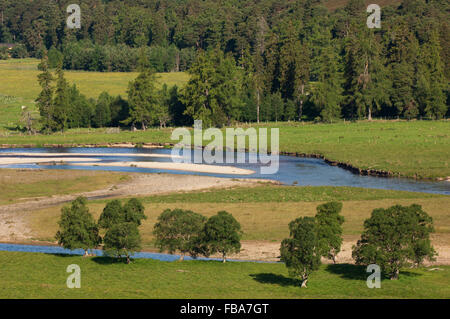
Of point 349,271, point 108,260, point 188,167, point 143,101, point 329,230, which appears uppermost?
point 143,101

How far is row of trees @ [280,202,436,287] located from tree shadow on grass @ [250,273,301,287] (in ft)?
1.91

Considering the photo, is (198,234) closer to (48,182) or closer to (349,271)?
(349,271)

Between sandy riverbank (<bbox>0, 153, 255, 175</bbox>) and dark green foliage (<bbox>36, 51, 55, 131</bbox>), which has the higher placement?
dark green foliage (<bbox>36, 51, 55, 131</bbox>)

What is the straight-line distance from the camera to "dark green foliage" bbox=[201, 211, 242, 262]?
4916 cm

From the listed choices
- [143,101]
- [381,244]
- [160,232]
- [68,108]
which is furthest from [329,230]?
[68,108]

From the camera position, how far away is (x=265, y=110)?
493 feet

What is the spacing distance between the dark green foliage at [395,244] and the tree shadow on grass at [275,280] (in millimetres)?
4515

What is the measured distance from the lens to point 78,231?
51.7 metres

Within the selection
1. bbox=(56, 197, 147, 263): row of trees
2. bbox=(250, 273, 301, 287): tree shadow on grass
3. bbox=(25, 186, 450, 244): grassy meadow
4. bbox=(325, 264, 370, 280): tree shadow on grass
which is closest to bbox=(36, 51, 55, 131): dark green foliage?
bbox=(25, 186, 450, 244): grassy meadow

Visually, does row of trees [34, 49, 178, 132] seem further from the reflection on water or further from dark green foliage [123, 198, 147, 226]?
dark green foliage [123, 198, 147, 226]

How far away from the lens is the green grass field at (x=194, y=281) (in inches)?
1642

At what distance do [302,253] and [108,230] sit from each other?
16029 millimetres
